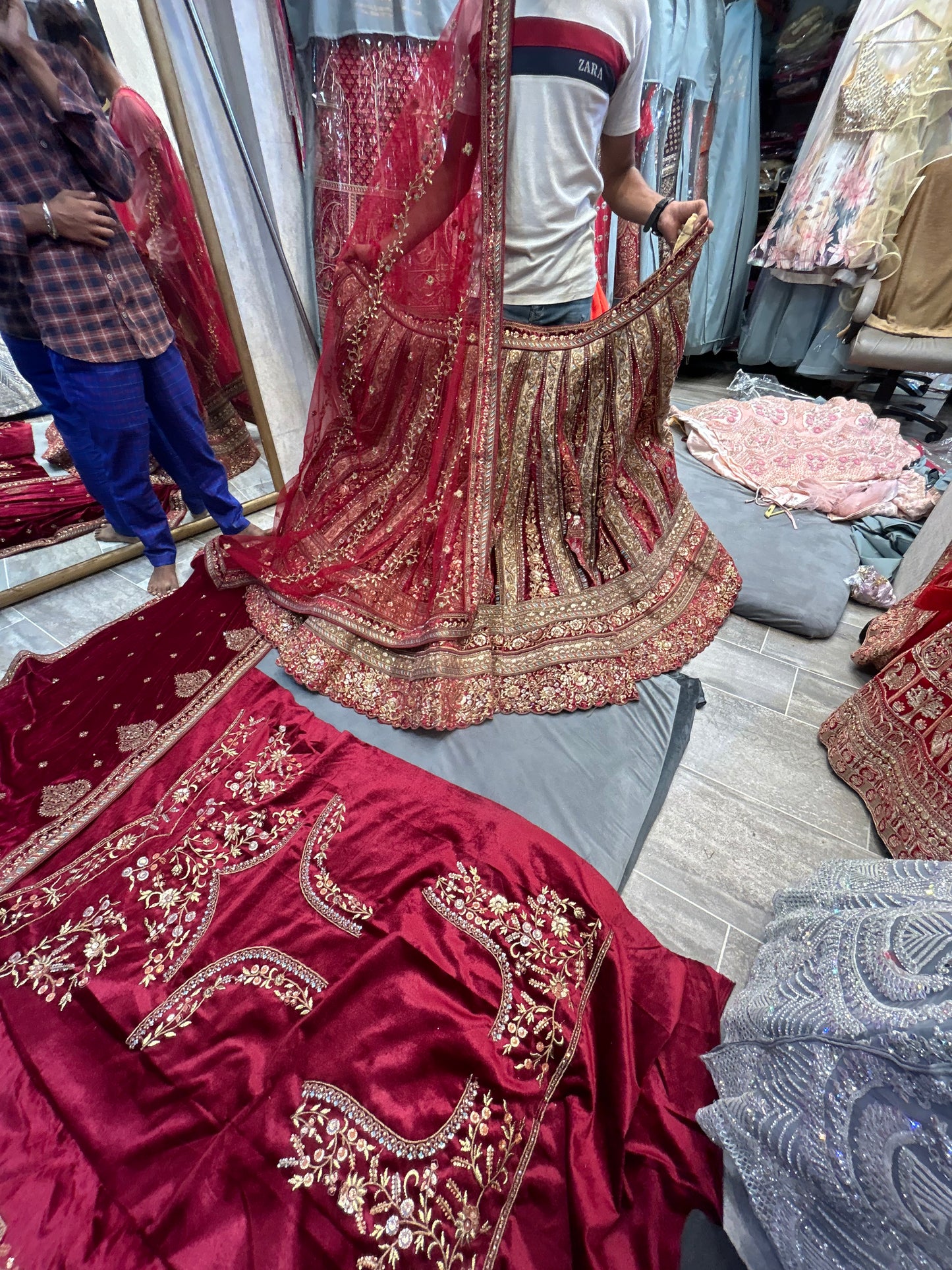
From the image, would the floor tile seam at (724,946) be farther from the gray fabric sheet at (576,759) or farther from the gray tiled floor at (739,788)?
the gray fabric sheet at (576,759)

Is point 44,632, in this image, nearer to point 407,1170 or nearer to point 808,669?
point 407,1170

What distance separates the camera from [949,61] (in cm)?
234

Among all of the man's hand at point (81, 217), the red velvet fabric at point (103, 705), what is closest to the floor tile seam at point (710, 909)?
the red velvet fabric at point (103, 705)

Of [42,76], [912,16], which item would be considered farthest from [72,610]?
[912,16]

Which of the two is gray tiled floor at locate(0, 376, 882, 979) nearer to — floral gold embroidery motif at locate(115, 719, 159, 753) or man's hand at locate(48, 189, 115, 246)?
floral gold embroidery motif at locate(115, 719, 159, 753)

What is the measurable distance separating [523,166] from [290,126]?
107 centimetres

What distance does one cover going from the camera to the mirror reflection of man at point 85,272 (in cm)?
112

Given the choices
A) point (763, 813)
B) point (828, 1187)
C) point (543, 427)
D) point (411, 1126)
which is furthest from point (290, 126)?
point (828, 1187)

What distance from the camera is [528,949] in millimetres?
835

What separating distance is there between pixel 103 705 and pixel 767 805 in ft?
4.74

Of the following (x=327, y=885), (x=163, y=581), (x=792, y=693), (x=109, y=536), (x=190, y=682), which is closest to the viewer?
(x=327, y=885)

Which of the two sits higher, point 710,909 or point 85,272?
point 85,272

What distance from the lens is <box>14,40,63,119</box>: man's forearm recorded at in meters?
1.09

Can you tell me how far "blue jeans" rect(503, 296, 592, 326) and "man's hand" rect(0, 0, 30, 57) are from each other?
105cm
